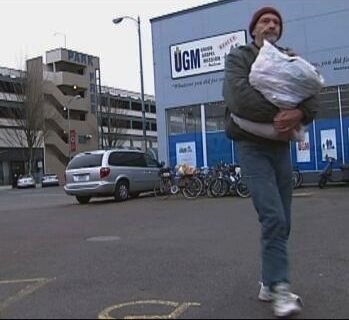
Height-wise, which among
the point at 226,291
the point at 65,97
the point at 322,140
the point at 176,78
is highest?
the point at 65,97

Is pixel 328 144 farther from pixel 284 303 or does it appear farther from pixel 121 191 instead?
pixel 284 303

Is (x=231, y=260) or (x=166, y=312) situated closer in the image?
(x=166, y=312)

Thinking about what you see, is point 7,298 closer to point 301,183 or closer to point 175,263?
point 175,263

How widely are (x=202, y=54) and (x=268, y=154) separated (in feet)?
78.7

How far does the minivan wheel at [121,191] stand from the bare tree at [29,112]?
163ft

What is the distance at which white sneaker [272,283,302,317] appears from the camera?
174 inches

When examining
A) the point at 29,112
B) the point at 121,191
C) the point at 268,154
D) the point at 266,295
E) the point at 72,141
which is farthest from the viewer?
the point at 72,141

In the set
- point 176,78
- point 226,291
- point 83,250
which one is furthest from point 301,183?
point 226,291

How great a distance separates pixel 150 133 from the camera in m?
108

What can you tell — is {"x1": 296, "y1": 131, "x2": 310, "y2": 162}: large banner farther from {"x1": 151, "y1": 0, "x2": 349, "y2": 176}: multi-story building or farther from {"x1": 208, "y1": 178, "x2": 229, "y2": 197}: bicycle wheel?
{"x1": 208, "y1": 178, "x2": 229, "y2": 197}: bicycle wheel

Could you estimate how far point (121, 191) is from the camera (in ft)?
70.4

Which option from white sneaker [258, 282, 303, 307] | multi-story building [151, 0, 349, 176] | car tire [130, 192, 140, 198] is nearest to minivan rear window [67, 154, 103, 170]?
car tire [130, 192, 140, 198]

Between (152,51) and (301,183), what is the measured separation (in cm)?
990

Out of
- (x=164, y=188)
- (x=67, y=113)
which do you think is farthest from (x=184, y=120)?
(x=67, y=113)
